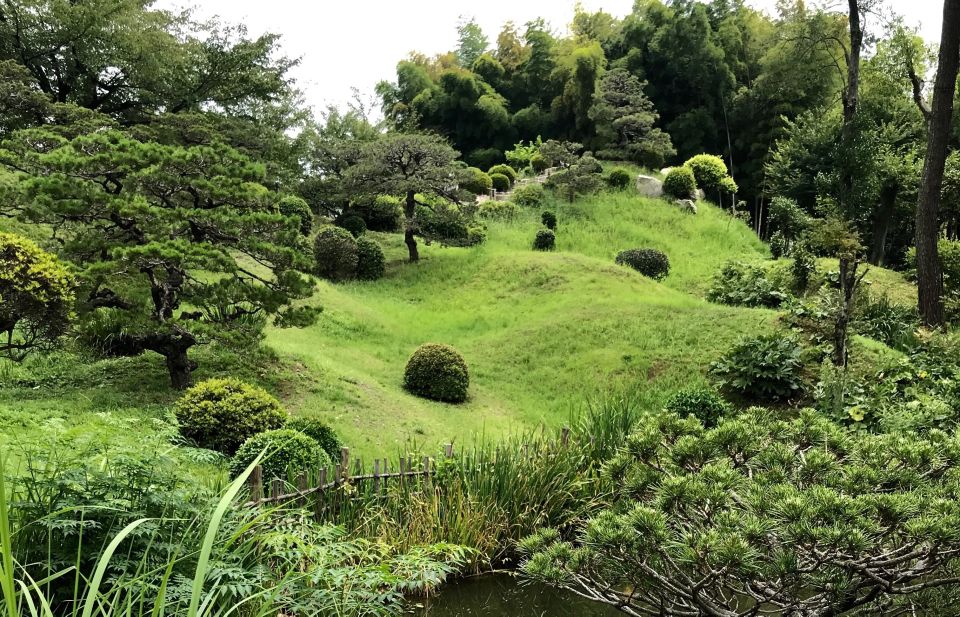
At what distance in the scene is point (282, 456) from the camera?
493cm

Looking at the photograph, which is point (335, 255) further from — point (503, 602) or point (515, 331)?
point (503, 602)

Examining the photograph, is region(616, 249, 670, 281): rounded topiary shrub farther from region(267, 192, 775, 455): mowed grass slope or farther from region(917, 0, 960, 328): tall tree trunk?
region(917, 0, 960, 328): tall tree trunk

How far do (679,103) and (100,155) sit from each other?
28330 mm

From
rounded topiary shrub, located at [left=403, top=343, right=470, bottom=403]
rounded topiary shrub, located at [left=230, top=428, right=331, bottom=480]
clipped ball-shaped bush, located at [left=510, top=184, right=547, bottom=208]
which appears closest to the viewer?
rounded topiary shrub, located at [left=230, top=428, right=331, bottom=480]

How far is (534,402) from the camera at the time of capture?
9727mm

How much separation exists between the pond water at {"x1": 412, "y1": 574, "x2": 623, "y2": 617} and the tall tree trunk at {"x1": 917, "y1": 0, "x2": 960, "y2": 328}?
9244 mm

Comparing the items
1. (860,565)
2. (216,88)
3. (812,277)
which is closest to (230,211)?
(860,565)

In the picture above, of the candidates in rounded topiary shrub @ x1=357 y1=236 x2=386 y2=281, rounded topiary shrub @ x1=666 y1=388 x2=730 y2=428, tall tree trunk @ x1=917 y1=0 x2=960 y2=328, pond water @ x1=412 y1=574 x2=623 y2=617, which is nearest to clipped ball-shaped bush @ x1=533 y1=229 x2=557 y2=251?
rounded topiary shrub @ x1=357 y1=236 x2=386 y2=281

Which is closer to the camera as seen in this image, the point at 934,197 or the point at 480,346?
the point at 934,197

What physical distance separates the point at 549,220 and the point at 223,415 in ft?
52.3

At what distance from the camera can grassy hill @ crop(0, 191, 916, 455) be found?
7168 mm

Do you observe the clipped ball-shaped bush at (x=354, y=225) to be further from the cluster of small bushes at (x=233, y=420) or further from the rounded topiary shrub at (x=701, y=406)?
the rounded topiary shrub at (x=701, y=406)

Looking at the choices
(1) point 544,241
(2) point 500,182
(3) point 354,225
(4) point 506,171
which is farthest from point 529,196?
(3) point 354,225

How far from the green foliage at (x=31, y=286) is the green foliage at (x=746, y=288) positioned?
1226 cm
